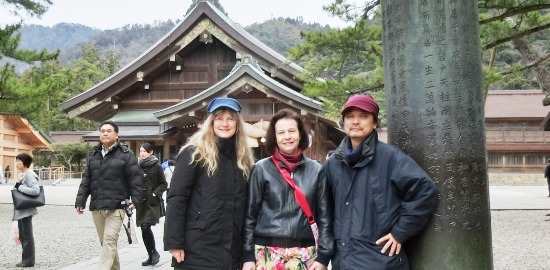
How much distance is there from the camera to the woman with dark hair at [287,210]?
254cm

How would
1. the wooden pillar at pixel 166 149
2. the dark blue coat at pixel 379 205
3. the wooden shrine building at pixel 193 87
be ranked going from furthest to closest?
1. the wooden pillar at pixel 166 149
2. the wooden shrine building at pixel 193 87
3. the dark blue coat at pixel 379 205

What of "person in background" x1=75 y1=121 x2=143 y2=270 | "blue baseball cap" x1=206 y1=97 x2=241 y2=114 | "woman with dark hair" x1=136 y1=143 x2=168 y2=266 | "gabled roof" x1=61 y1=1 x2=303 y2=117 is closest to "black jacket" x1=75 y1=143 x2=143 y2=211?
"person in background" x1=75 y1=121 x2=143 y2=270

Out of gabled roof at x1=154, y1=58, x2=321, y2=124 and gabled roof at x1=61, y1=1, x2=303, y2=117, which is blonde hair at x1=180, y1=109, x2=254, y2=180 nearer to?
gabled roof at x1=154, y1=58, x2=321, y2=124

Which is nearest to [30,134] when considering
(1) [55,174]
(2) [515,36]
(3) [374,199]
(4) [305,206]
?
(1) [55,174]

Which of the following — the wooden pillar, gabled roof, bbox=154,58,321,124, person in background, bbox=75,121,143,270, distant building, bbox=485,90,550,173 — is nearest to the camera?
person in background, bbox=75,121,143,270

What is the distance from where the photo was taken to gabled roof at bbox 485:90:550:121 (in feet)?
97.8

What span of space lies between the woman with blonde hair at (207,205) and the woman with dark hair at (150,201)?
122 inches

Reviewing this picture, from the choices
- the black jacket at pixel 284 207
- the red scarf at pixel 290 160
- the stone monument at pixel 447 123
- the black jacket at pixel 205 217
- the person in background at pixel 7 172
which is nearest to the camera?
the stone monument at pixel 447 123

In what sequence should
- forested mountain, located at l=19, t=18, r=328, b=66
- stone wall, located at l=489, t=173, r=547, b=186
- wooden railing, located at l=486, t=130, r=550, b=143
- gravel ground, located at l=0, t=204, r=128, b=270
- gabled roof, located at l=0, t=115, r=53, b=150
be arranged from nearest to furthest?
gravel ground, located at l=0, t=204, r=128, b=270 < stone wall, located at l=489, t=173, r=547, b=186 < wooden railing, located at l=486, t=130, r=550, b=143 < gabled roof, located at l=0, t=115, r=53, b=150 < forested mountain, located at l=19, t=18, r=328, b=66

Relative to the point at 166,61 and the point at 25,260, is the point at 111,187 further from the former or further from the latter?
the point at 166,61

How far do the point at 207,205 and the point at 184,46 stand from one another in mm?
11832

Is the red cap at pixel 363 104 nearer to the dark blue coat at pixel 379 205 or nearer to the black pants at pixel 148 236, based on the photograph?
the dark blue coat at pixel 379 205

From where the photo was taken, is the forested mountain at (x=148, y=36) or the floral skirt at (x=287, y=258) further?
the forested mountain at (x=148, y=36)

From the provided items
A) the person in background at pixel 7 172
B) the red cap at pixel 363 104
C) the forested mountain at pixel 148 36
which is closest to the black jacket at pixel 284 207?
the red cap at pixel 363 104
